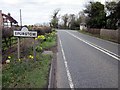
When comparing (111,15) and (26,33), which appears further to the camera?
(111,15)

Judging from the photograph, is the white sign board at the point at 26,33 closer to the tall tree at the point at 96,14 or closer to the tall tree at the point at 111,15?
the tall tree at the point at 111,15

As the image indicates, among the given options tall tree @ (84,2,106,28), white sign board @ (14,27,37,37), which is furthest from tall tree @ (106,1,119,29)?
white sign board @ (14,27,37,37)

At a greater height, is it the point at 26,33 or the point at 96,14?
the point at 96,14

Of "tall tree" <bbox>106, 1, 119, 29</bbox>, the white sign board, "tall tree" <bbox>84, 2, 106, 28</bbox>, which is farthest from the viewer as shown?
"tall tree" <bbox>84, 2, 106, 28</bbox>

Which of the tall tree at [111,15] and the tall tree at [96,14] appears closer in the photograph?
the tall tree at [111,15]

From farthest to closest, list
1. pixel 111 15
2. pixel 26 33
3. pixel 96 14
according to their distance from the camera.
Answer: pixel 96 14 → pixel 111 15 → pixel 26 33

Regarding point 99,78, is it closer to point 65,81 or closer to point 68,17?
point 65,81

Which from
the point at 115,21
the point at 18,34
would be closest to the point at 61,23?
the point at 115,21

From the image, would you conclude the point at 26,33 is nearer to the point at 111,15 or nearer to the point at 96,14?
the point at 111,15

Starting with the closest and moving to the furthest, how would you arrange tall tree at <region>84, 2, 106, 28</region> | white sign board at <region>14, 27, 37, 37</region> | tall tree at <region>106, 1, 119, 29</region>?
white sign board at <region>14, 27, 37, 37</region> → tall tree at <region>106, 1, 119, 29</region> → tall tree at <region>84, 2, 106, 28</region>

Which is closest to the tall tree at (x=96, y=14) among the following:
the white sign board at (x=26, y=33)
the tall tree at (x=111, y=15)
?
the tall tree at (x=111, y=15)

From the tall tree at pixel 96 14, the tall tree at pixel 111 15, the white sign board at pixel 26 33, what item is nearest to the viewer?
the white sign board at pixel 26 33

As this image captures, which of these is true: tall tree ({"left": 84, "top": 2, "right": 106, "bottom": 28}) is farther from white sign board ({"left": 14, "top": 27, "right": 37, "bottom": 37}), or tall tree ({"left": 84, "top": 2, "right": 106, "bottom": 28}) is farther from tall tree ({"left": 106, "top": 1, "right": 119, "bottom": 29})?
white sign board ({"left": 14, "top": 27, "right": 37, "bottom": 37})

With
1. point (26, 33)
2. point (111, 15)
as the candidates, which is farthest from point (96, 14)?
point (26, 33)
